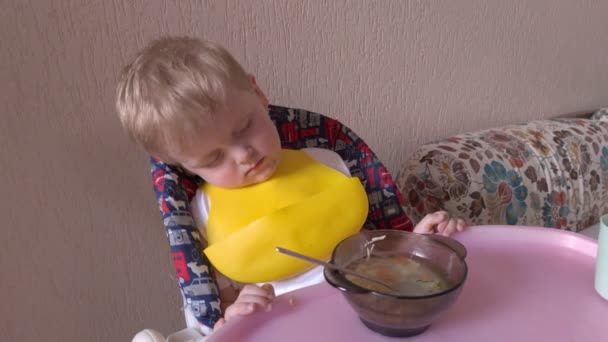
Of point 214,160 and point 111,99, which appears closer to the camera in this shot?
point 214,160

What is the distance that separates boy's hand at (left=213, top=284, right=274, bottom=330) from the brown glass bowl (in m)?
0.12

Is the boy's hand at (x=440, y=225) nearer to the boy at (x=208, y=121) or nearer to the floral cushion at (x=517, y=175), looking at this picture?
the boy at (x=208, y=121)

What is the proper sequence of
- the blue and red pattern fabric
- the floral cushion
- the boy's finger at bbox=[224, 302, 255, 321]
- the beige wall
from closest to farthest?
the boy's finger at bbox=[224, 302, 255, 321], the blue and red pattern fabric, the beige wall, the floral cushion

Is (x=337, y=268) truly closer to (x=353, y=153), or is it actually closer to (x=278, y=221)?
(x=278, y=221)

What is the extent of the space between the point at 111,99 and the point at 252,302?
61 cm

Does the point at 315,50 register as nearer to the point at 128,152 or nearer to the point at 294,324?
the point at 128,152

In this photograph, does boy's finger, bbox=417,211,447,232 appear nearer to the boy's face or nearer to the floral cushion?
the boy's face

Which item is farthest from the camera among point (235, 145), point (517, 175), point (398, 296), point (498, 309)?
point (517, 175)

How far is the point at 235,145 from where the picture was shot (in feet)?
2.81

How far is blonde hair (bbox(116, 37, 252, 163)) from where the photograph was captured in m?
0.80

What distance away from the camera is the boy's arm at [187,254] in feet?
2.86

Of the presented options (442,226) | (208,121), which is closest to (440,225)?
(442,226)

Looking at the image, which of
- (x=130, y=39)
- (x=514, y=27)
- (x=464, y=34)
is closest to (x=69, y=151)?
(x=130, y=39)

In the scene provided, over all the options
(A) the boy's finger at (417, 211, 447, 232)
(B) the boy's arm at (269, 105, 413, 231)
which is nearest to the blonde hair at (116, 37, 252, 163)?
(B) the boy's arm at (269, 105, 413, 231)
